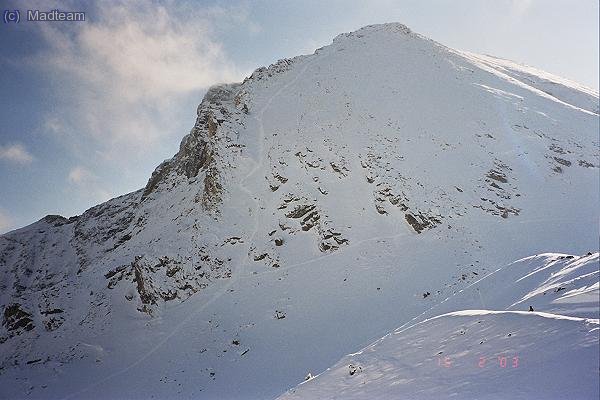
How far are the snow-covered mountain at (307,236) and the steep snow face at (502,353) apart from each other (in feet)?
7.15

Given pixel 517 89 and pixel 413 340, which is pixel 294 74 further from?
pixel 413 340

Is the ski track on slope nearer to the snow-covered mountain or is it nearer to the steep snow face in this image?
the snow-covered mountain

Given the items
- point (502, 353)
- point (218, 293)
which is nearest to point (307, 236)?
point (218, 293)

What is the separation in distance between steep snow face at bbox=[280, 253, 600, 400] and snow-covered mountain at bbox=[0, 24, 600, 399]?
7.15ft

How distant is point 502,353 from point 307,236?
2301 cm

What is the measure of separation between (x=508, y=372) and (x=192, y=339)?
74.8ft

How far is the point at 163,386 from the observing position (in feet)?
77.9

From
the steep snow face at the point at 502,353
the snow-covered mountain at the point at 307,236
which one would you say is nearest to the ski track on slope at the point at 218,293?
the snow-covered mountain at the point at 307,236

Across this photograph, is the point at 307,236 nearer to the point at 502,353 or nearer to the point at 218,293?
the point at 218,293

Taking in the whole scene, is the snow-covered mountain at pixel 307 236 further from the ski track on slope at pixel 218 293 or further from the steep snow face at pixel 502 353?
the steep snow face at pixel 502 353

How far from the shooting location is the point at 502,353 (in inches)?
316

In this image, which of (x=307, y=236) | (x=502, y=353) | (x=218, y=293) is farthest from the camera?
(x=307, y=236)

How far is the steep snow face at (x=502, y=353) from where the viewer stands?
6738mm

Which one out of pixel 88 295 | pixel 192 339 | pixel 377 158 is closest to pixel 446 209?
pixel 377 158
